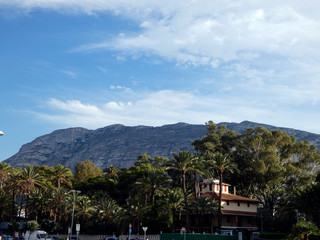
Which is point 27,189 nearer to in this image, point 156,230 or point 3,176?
point 3,176

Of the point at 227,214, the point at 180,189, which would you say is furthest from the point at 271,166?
the point at 180,189

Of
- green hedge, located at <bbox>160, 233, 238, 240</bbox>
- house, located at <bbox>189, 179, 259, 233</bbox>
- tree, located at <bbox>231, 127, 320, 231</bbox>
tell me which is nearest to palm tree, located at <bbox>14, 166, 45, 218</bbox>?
house, located at <bbox>189, 179, 259, 233</bbox>

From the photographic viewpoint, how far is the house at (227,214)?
69.6 m

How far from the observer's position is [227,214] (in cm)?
7112

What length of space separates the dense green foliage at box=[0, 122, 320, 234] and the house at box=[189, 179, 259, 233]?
7.31 feet

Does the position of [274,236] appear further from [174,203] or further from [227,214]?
[227,214]

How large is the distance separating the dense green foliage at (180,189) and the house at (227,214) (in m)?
2.23

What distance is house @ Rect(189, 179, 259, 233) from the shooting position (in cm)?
6964

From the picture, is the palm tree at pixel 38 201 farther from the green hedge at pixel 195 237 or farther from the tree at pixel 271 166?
the tree at pixel 271 166

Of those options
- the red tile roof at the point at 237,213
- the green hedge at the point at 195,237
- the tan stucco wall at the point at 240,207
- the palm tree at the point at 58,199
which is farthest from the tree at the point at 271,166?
the palm tree at the point at 58,199

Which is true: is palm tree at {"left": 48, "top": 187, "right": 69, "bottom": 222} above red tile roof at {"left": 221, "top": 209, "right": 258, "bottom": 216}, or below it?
above

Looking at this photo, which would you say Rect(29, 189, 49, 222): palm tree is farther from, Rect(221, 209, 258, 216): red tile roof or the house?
Rect(221, 209, 258, 216): red tile roof

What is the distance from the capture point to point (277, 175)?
81.4 meters

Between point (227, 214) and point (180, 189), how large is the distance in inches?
396
